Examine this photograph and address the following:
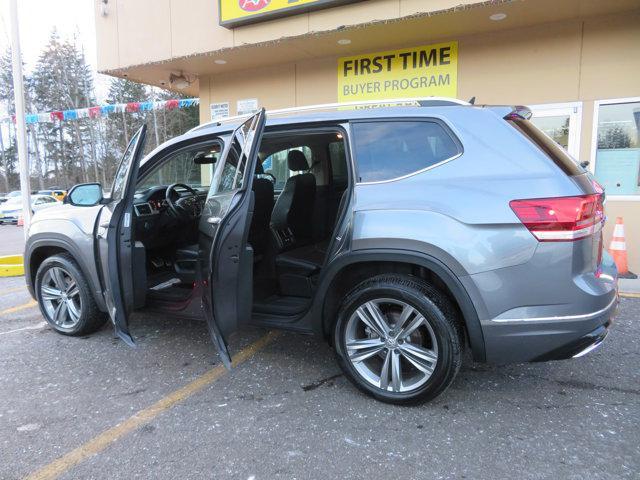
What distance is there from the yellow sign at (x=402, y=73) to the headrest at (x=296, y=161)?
404 centimetres

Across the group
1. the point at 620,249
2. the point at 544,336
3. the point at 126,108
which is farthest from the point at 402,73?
the point at 126,108

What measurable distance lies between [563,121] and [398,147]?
5.28 metres

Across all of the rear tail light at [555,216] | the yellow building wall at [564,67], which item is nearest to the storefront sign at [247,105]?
the yellow building wall at [564,67]

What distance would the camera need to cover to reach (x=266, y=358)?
3623 mm

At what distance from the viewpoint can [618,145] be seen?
6.65 metres

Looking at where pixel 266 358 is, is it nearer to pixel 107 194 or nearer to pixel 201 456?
pixel 201 456

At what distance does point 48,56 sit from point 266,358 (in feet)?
157

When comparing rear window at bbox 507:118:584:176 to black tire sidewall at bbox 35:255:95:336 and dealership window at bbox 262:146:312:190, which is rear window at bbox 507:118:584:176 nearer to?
dealership window at bbox 262:146:312:190

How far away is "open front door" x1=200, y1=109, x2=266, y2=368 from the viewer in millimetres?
2846

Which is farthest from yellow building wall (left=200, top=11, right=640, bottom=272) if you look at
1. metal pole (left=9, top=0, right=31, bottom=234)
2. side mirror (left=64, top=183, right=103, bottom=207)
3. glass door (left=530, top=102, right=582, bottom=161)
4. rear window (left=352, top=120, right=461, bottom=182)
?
metal pole (left=9, top=0, right=31, bottom=234)

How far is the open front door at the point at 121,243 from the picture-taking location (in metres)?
3.26

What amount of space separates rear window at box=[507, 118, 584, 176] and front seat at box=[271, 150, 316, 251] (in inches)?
81.6

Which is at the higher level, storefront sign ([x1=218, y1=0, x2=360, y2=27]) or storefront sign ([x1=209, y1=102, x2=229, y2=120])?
storefront sign ([x1=218, y1=0, x2=360, y2=27])

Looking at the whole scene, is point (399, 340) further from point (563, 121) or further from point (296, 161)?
point (563, 121)
